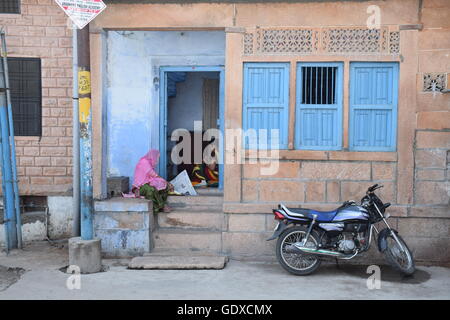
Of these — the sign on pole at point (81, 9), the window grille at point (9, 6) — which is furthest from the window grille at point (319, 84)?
the window grille at point (9, 6)

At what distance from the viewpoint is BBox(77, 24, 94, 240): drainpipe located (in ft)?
24.3

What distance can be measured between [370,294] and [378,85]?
325 centimetres

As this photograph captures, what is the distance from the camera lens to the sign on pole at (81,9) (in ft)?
23.1

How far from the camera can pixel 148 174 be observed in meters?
9.16

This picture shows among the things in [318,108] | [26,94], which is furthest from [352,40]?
[26,94]

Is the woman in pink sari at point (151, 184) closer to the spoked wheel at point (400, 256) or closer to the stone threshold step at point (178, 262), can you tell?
the stone threshold step at point (178, 262)

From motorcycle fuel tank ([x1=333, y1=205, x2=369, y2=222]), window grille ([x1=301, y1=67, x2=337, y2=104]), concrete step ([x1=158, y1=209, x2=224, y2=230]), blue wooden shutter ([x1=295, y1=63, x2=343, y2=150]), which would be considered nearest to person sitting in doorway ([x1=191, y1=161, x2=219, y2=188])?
concrete step ([x1=158, y1=209, x2=224, y2=230])

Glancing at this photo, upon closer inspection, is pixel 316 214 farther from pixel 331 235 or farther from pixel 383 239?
pixel 383 239

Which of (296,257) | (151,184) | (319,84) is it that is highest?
(319,84)

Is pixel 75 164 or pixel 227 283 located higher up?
pixel 75 164

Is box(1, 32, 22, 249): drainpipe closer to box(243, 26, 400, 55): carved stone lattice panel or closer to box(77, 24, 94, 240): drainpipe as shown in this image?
box(77, 24, 94, 240): drainpipe

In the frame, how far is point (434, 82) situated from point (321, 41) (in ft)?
5.92

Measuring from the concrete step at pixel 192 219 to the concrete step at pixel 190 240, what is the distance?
163 millimetres
